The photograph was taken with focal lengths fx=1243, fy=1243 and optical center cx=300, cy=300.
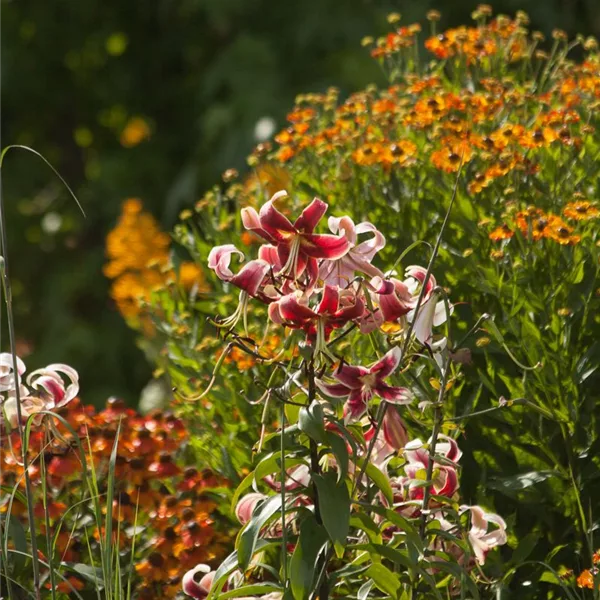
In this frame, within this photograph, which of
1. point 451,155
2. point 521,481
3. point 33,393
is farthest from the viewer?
point 451,155

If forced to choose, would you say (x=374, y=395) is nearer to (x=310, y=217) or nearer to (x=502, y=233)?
(x=310, y=217)

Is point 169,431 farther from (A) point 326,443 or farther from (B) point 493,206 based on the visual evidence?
(A) point 326,443

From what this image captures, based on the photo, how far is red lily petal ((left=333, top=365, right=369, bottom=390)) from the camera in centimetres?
186

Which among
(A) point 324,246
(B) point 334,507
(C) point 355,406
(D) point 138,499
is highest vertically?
(A) point 324,246

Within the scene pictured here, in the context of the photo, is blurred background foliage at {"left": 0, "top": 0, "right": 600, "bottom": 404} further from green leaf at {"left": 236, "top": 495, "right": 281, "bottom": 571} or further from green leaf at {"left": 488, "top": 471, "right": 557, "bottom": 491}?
green leaf at {"left": 236, "top": 495, "right": 281, "bottom": 571}

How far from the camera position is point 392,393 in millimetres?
1872

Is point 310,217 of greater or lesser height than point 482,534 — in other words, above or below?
above

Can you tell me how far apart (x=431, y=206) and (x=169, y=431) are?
79 cm

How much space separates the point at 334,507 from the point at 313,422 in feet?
0.45

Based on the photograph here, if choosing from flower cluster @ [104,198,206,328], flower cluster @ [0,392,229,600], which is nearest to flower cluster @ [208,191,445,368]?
flower cluster @ [0,392,229,600]

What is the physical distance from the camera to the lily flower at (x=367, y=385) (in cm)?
186

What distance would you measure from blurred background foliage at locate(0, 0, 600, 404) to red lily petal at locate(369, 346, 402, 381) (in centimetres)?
439

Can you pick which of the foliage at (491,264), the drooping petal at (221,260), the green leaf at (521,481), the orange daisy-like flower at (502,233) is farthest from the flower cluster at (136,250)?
the drooping petal at (221,260)

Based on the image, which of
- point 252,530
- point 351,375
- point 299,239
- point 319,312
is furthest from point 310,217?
point 252,530
